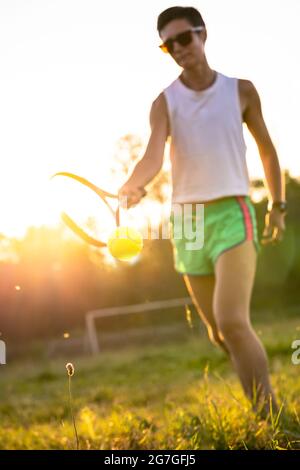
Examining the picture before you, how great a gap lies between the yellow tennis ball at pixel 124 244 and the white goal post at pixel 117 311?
1604cm

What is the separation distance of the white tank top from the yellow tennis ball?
1.80 feet

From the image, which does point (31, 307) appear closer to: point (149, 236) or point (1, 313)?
point (1, 313)

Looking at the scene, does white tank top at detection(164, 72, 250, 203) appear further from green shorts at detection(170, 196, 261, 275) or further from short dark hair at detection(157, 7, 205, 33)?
short dark hair at detection(157, 7, 205, 33)

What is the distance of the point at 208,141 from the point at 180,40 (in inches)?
18.2

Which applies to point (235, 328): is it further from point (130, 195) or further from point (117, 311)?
point (117, 311)

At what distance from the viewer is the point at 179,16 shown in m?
3.36

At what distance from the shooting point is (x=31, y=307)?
2144 centimetres

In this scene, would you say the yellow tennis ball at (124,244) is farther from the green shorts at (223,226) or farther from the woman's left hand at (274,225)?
the woman's left hand at (274,225)

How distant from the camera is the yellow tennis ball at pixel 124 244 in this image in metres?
2.97

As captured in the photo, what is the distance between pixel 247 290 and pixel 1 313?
18035 mm

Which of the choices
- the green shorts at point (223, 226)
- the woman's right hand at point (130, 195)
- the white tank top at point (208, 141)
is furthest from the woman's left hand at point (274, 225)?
the woman's right hand at point (130, 195)

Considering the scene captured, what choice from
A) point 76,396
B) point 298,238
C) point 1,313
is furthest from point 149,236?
point 298,238

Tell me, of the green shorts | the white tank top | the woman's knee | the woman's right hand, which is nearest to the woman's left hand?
the green shorts

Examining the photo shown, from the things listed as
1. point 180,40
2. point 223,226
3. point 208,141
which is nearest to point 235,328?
point 223,226
